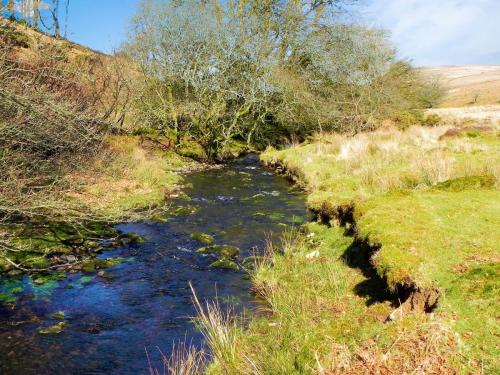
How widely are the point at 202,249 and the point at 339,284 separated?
4977 mm

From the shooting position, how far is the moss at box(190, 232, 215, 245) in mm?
12891

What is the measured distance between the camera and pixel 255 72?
1143 inches

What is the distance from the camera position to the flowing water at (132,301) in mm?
6875

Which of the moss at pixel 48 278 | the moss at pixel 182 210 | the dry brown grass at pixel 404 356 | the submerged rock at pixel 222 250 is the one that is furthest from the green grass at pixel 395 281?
the moss at pixel 182 210

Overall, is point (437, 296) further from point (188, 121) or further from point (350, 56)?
point (350, 56)

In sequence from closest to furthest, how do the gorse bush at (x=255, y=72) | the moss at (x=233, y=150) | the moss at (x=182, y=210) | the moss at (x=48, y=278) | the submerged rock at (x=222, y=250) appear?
the moss at (x=48, y=278), the submerged rock at (x=222, y=250), the moss at (x=182, y=210), the gorse bush at (x=255, y=72), the moss at (x=233, y=150)

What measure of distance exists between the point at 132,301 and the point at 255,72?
73.7 feet

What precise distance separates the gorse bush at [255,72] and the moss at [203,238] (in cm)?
1631

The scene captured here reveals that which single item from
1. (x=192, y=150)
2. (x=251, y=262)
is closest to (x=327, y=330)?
(x=251, y=262)

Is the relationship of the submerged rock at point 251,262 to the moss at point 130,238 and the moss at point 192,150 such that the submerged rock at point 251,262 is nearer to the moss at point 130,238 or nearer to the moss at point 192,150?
the moss at point 130,238

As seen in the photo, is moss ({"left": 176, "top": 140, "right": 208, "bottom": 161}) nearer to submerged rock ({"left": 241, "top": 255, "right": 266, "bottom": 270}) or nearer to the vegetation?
the vegetation

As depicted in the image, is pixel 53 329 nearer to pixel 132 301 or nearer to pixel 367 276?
pixel 132 301

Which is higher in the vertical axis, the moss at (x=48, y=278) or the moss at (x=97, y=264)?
the moss at (x=48, y=278)

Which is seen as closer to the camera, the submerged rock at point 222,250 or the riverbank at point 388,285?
the riverbank at point 388,285
